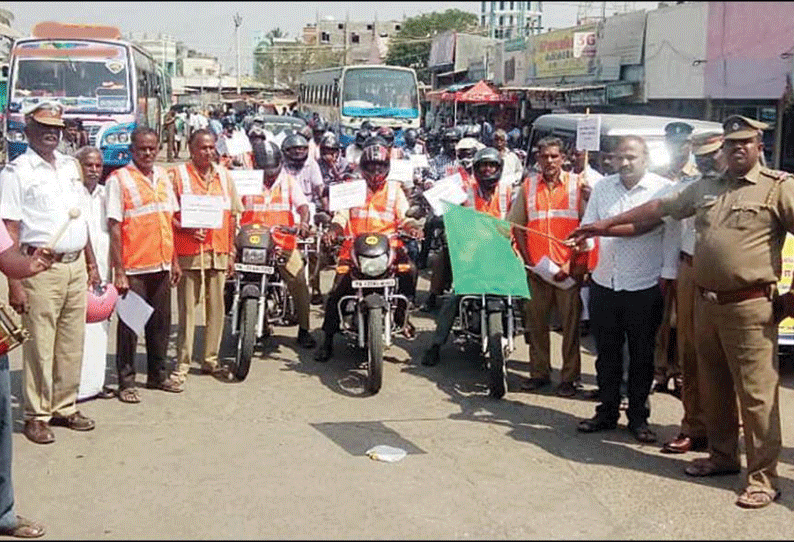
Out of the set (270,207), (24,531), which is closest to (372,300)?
(270,207)

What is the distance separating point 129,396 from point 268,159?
2.32 m

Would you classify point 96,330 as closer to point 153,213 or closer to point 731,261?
point 153,213

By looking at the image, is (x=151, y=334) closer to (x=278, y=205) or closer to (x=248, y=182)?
Result: (x=248, y=182)

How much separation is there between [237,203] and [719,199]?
3614 mm

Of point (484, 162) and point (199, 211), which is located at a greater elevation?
point (484, 162)

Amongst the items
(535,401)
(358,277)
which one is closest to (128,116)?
(358,277)

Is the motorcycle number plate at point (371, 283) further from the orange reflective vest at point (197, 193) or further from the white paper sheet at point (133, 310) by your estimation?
the white paper sheet at point (133, 310)

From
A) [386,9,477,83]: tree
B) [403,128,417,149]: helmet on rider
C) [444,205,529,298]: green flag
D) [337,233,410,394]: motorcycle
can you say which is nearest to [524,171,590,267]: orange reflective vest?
[444,205,529,298]: green flag

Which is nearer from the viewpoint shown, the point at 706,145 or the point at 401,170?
the point at 706,145

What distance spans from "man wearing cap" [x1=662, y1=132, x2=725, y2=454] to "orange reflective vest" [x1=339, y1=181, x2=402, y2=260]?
247 centimetres

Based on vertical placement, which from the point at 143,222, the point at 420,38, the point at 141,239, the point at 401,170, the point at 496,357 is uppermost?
the point at 420,38

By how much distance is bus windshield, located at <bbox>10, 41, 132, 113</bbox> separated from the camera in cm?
1769

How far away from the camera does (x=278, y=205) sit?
7746mm

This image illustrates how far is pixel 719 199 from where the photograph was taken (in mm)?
4812
